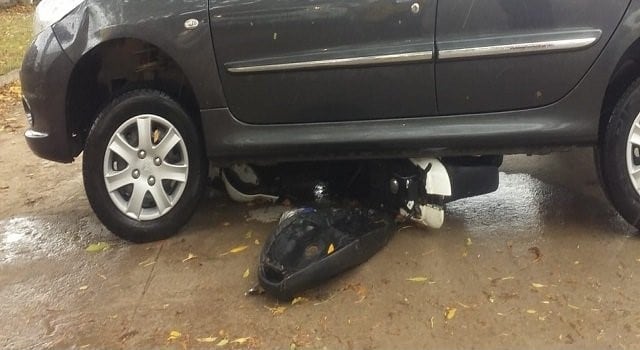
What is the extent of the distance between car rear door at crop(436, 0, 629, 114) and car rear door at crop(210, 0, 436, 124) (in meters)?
0.12

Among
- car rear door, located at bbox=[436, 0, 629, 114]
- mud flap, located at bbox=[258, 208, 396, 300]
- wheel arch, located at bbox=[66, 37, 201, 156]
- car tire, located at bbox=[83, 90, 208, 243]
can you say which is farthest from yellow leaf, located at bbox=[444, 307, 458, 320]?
wheel arch, located at bbox=[66, 37, 201, 156]

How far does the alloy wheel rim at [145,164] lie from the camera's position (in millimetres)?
3668

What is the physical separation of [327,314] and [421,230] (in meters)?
1.02

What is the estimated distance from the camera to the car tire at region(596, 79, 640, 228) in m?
3.43

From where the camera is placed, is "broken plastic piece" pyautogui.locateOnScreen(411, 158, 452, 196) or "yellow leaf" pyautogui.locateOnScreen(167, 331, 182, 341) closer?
"yellow leaf" pyautogui.locateOnScreen(167, 331, 182, 341)

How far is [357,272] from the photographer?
3402 mm

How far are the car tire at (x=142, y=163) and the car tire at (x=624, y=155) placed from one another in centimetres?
226

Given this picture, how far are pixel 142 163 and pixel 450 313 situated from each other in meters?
1.89

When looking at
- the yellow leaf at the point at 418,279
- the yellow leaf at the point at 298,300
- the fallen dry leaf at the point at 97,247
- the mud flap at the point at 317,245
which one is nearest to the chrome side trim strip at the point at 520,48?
the mud flap at the point at 317,245

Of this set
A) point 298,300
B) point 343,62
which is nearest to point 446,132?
point 343,62

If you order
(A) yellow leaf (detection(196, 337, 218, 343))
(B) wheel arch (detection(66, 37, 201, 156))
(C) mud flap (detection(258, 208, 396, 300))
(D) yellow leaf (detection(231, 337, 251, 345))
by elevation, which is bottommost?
(D) yellow leaf (detection(231, 337, 251, 345))

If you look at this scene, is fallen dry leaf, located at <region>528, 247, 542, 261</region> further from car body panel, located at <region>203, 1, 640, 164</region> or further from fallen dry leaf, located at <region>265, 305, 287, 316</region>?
fallen dry leaf, located at <region>265, 305, 287, 316</region>

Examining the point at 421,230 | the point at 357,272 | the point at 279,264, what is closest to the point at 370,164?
the point at 421,230

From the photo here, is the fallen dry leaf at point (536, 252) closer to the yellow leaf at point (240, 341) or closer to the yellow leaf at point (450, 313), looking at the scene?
the yellow leaf at point (450, 313)
